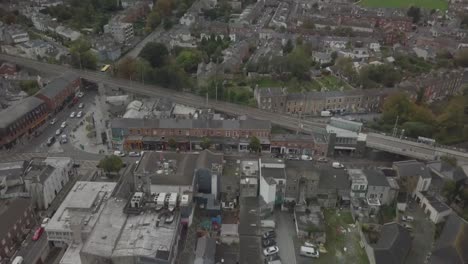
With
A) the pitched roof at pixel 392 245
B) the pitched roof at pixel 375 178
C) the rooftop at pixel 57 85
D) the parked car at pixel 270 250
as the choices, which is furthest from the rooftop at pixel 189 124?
the pitched roof at pixel 392 245

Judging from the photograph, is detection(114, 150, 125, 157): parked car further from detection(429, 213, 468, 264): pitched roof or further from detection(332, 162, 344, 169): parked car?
detection(429, 213, 468, 264): pitched roof

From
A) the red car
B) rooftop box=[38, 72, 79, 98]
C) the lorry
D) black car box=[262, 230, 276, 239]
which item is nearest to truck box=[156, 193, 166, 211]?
black car box=[262, 230, 276, 239]

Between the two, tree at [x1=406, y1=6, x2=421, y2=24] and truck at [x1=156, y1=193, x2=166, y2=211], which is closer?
truck at [x1=156, y1=193, x2=166, y2=211]

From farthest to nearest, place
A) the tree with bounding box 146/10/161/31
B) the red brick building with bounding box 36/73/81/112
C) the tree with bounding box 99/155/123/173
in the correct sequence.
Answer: the tree with bounding box 146/10/161/31 < the red brick building with bounding box 36/73/81/112 < the tree with bounding box 99/155/123/173

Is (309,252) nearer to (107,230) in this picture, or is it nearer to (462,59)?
(107,230)

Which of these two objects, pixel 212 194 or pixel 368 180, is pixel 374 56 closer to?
pixel 368 180

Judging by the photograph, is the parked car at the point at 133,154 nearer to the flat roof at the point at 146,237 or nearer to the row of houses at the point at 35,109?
the row of houses at the point at 35,109

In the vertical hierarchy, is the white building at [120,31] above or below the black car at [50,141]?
above

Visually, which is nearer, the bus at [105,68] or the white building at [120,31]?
the bus at [105,68]
